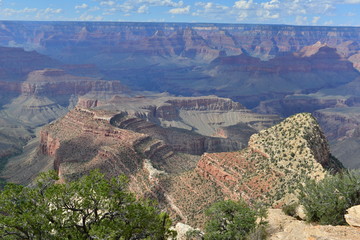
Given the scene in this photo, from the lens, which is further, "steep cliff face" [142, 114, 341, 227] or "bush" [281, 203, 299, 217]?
"steep cliff face" [142, 114, 341, 227]

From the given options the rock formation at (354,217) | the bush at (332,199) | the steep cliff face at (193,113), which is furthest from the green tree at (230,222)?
the steep cliff face at (193,113)

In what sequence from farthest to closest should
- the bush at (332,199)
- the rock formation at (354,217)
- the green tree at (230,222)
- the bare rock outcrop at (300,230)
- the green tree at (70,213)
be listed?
the green tree at (230,222) → the bush at (332,199) → the rock formation at (354,217) → the green tree at (70,213) → the bare rock outcrop at (300,230)

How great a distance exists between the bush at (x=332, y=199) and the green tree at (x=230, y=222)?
15.7 feet

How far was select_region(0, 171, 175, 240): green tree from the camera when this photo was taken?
23.2 metres

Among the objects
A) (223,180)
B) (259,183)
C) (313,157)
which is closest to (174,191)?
(223,180)

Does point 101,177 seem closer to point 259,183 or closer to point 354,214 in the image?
point 354,214

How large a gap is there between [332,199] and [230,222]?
8655 mm

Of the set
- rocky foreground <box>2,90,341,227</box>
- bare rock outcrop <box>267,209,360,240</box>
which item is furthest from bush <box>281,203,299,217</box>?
rocky foreground <box>2,90,341,227</box>

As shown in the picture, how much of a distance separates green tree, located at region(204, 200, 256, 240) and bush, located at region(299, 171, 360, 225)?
4.80 metres

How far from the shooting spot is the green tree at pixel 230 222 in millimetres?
30766

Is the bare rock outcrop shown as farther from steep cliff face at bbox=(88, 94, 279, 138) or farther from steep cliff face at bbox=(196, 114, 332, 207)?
steep cliff face at bbox=(88, 94, 279, 138)

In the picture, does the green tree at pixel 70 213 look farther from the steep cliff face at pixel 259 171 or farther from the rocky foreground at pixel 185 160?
the rocky foreground at pixel 185 160

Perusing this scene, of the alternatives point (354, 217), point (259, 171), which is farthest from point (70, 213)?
point (259, 171)

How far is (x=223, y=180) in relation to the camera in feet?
163
